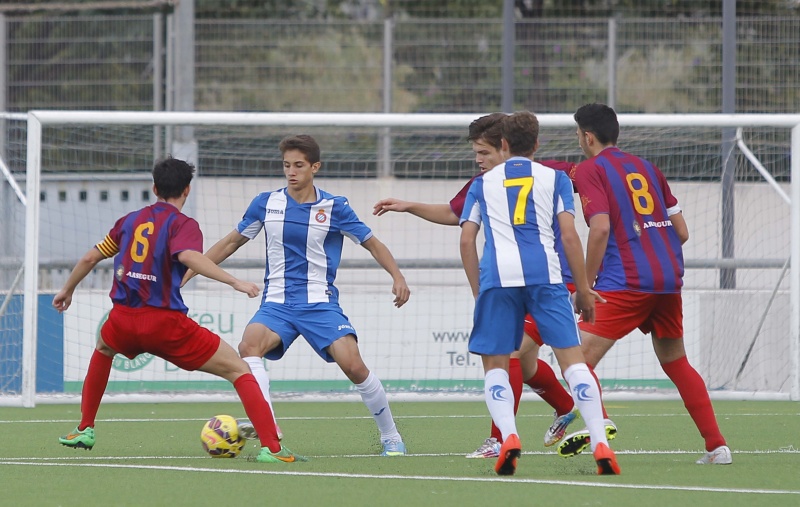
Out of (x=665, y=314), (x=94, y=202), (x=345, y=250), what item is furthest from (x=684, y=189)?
(x=665, y=314)

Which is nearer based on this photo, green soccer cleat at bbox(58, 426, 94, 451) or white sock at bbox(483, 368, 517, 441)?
white sock at bbox(483, 368, 517, 441)

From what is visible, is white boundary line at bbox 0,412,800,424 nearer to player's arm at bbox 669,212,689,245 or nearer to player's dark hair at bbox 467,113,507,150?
player's arm at bbox 669,212,689,245

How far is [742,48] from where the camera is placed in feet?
41.7

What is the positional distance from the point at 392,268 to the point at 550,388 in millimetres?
1073

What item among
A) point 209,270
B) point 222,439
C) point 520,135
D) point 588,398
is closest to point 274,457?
point 222,439

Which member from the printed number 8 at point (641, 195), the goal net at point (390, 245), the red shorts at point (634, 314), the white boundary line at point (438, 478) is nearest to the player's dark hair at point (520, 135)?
→ the printed number 8 at point (641, 195)

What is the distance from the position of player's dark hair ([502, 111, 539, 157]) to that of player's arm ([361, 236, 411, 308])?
1.21 meters

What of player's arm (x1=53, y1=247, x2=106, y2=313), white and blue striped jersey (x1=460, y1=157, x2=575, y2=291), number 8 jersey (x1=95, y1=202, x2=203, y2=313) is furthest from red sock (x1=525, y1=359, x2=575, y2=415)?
player's arm (x1=53, y1=247, x2=106, y2=313)

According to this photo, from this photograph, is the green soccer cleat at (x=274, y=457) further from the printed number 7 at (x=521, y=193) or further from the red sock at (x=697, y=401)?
the red sock at (x=697, y=401)

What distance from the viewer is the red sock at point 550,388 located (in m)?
6.90

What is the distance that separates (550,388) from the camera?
22.7 feet

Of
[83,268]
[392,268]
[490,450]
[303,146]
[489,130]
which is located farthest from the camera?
[392,268]

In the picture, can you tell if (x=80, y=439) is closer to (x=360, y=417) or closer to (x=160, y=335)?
(x=160, y=335)

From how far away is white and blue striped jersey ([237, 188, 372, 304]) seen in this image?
6762mm
